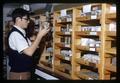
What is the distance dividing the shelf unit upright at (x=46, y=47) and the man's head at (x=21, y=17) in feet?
0.31

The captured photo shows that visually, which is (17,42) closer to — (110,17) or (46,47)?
(46,47)

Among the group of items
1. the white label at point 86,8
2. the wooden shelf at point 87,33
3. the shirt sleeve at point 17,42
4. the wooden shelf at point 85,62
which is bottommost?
the wooden shelf at point 85,62

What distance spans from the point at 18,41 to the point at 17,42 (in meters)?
0.02

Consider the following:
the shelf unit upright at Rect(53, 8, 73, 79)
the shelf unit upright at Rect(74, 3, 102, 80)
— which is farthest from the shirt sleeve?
the shelf unit upright at Rect(74, 3, 102, 80)

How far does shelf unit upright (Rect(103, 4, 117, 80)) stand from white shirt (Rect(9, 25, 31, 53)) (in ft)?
2.97

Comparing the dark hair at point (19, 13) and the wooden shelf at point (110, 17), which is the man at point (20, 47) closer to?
the dark hair at point (19, 13)

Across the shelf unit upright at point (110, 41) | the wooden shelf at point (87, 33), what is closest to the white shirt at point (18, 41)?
the wooden shelf at point (87, 33)

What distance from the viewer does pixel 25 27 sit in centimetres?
315

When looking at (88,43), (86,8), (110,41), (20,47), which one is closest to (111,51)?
(110,41)

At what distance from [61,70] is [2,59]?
2.36 ft

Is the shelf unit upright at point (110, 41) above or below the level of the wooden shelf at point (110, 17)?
below

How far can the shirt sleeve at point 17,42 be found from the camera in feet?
10.3

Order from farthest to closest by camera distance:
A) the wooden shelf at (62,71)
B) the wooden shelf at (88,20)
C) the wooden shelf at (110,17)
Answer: the wooden shelf at (62,71) < the wooden shelf at (88,20) < the wooden shelf at (110,17)

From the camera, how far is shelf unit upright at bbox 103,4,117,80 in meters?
3.03
